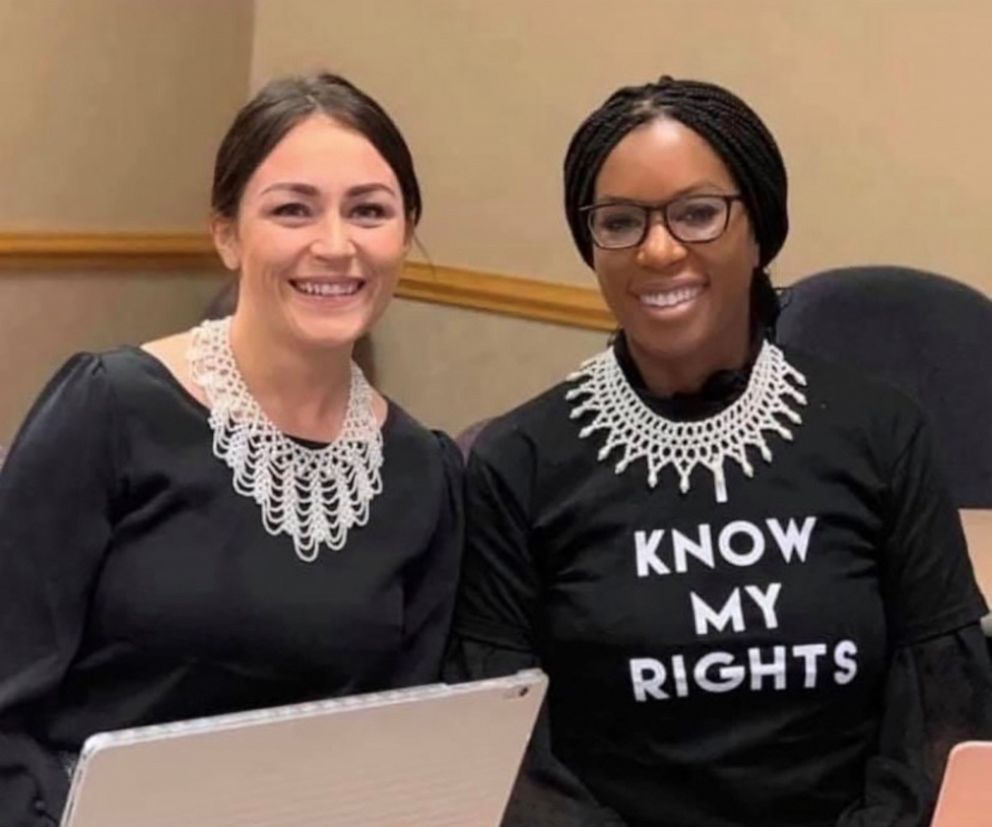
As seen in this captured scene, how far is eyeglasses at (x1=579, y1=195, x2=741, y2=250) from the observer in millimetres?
1499

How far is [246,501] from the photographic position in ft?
4.73

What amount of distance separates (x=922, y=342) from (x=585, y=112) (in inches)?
43.2

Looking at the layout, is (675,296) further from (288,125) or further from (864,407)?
(288,125)

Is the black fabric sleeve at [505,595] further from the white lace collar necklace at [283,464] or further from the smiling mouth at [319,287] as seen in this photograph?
the smiling mouth at [319,287]

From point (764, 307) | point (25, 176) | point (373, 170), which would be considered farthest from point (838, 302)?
point (25, 176)

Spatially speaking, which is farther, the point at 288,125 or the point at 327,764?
the point at 288,125

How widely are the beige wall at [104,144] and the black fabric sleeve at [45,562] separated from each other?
5.59ft

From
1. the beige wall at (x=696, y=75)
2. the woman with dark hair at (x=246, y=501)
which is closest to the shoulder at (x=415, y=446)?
the woman with dark hair at (x=246, y=501)

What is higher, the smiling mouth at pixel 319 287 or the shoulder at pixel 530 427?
the smiling mouth at pixel 319 287

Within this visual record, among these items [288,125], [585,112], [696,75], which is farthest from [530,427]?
[585,112]

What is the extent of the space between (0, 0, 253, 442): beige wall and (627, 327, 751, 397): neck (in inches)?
68.5

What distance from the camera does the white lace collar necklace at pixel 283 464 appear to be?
4.76ft

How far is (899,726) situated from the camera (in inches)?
58.6

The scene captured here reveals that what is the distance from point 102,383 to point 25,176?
5.67 ft
